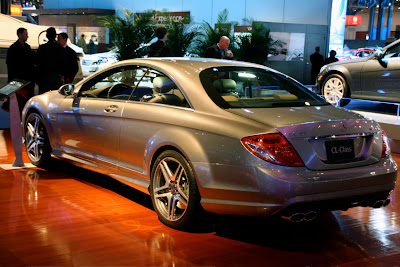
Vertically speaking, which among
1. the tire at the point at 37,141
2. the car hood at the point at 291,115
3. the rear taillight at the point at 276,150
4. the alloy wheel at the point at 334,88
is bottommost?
the tire at the point at 37,141

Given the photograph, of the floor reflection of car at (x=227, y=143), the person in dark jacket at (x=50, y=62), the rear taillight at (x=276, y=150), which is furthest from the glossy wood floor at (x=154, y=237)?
the person in dark jacket at (x=50, y=62)

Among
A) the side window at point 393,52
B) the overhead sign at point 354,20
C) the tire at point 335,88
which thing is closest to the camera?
the side window at point 393,52

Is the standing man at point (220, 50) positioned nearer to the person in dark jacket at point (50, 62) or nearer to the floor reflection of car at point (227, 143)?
the person in dark jacket at point (50, 62)

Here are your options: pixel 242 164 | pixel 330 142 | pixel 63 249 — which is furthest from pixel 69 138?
pixel 330 142

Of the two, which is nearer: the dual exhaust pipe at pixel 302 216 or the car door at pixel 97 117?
the dual exhaust pipe at pixel 302 216

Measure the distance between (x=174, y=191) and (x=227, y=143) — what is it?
0.77 metres

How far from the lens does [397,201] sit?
555cm

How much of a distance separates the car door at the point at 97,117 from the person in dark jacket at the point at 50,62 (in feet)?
10.9

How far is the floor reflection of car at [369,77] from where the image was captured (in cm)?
1040

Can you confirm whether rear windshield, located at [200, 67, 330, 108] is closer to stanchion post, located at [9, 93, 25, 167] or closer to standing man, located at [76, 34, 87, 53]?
stanchion post, located at [9, 93, 25, 167]

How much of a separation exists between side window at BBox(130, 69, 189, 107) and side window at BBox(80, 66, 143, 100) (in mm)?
129

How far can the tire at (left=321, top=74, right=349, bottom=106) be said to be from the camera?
11.4 meters

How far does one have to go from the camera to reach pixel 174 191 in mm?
4418

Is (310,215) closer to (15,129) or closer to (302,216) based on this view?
(302,216)
